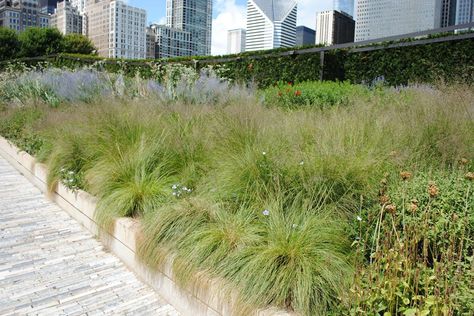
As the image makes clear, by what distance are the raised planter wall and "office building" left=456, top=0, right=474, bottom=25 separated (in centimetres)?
792

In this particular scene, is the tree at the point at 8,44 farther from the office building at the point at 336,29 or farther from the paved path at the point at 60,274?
the paved path at the point at 60,274

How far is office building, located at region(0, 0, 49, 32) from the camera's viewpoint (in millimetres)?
93812

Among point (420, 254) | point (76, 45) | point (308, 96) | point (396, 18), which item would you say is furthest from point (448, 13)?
point (76, 45)

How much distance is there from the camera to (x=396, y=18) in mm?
9656

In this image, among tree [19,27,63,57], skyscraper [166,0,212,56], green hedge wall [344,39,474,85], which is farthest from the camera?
skyscraper [166,0,212,56]

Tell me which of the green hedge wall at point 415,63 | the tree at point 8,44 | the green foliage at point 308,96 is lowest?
the green foliage at point 308,96

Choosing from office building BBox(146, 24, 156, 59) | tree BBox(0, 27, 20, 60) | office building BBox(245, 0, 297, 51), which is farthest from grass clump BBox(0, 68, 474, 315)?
office building BBox(146, 24, 156, 59)

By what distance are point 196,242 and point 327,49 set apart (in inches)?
294

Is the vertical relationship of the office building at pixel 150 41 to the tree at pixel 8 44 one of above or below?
above

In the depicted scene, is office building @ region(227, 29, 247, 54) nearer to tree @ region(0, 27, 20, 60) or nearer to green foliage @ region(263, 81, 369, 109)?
tree @ region(0, 27, 20, 60)

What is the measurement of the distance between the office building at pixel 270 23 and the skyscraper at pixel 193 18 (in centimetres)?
6686

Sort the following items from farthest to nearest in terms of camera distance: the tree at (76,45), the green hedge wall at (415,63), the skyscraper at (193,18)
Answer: the skyscraper at (193,18), the tree at (76,45), the green hedge wall at (415,63)

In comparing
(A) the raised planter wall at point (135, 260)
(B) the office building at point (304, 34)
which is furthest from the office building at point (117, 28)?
(A) the raised planter wall at point (135, 260)

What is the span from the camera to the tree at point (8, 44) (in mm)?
31784
